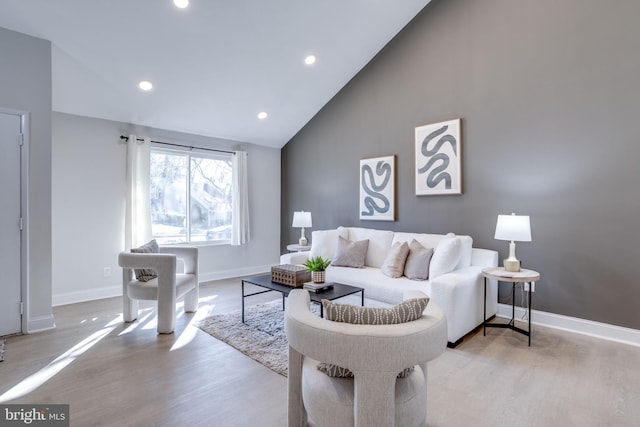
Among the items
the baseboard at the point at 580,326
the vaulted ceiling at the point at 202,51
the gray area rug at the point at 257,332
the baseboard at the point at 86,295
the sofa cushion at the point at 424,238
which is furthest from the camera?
the baseboard at the point at 86,295

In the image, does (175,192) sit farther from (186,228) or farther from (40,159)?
(40,159)

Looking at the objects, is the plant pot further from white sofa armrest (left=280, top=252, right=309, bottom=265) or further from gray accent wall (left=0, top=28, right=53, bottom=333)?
gray accent wall (left=0, top=28, right=53, bottom=333)

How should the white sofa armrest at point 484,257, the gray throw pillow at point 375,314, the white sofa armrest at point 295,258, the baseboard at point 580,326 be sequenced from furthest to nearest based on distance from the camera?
the white sofa armrest at point 295,258 → the white sofa armrest at point 484,257 → the baseboard at point 580,326 → the gray throw pillow at point 375,314

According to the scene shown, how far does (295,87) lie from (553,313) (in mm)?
4281

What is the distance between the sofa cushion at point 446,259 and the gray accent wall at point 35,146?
3.88 m

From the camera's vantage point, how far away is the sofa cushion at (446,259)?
3225 mm

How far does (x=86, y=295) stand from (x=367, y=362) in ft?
14.7

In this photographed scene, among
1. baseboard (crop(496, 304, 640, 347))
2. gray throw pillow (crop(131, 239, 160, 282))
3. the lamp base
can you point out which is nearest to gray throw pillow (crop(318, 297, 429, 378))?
the lamp base

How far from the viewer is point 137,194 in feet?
15.1

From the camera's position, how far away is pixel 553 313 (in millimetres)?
3385

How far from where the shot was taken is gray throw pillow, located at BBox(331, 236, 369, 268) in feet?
13.5

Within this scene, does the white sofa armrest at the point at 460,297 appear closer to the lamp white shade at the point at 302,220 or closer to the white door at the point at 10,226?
the lamp white shade at the point at 302,220

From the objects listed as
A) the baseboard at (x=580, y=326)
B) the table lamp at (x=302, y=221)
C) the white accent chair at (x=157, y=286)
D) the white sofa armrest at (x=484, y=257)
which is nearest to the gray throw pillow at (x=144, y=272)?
the white accent chair at (x=157, y=286)

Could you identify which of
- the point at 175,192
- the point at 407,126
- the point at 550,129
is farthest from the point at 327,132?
the point at 550,129
